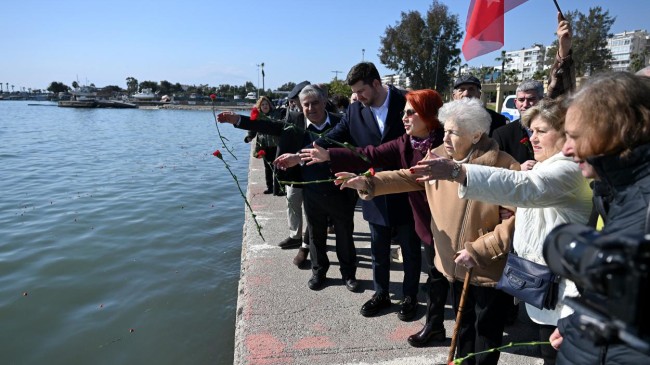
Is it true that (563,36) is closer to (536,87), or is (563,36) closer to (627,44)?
(536,87)

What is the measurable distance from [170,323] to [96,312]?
106 centimetres

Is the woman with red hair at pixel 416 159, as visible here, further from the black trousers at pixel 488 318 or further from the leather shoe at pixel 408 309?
the black trousers at pixel 488 318

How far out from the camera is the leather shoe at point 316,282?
390cm

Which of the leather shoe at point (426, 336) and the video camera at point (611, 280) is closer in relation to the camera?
the video camera at point (611, 280)

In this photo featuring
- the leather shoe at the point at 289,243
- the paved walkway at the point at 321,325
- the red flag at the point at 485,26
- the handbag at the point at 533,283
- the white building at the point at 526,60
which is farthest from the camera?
the white building at the point at 526,60

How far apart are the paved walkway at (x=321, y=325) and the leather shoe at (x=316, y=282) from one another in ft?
0.19

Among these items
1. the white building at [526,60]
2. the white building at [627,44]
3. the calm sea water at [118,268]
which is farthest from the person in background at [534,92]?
the white building at [526,60]

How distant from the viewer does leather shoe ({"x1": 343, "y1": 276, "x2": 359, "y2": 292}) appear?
385 cm

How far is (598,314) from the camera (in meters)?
0.96

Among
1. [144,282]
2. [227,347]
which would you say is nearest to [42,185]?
[144,282]

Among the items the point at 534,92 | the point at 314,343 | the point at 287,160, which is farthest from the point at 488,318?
the point at 534,92

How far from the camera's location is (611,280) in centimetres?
87

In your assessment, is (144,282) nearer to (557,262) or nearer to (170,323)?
(170,323)

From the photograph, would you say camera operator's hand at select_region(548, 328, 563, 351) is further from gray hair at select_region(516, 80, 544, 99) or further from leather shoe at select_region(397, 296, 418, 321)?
gray hair at select_region(516, 80, 544, 99)
